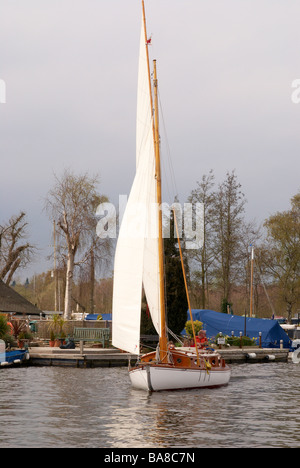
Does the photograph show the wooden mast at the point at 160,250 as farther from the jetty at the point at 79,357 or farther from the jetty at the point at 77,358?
the jetty at the point at 77,358

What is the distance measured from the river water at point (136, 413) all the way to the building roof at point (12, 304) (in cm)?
1986

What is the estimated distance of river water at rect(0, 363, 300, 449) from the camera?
68.6 ft

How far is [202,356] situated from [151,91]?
12742 mm

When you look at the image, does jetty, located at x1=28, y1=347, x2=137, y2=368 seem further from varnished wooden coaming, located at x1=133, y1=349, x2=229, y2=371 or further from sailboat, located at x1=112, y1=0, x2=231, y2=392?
sailboat, located at x1=112, y1=0, x2=231, y2=392

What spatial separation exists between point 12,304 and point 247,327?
19.0m

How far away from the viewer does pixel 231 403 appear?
→ 29.1 meters

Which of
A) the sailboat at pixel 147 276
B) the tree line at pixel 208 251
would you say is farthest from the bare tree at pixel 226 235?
the sailboat at pixel 147 276

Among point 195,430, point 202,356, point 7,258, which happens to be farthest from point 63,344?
point 7,258

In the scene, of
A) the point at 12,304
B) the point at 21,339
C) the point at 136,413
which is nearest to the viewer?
the point at 136,413

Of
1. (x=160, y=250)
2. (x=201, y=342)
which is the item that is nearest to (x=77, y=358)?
(x=201, y=342)

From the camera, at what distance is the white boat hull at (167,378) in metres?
31.2

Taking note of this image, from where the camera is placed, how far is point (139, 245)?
107 feet

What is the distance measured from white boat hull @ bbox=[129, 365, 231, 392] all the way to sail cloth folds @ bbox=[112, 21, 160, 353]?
1.09 meters

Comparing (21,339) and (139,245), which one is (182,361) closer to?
(139,245)
